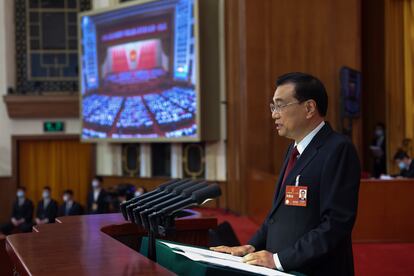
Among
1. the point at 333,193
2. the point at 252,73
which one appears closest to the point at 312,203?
the point at 333,193

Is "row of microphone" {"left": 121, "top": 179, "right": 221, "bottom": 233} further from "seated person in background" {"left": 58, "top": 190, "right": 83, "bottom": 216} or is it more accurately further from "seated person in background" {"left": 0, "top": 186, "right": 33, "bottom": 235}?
"seated person in background" {"left": 0, "top": 186, "right": 33, "bottom": 235}

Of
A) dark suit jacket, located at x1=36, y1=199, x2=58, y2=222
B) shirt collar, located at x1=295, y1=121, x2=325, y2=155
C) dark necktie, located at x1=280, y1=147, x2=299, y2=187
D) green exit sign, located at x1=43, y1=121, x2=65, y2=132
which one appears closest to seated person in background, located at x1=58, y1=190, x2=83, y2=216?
dark suit jacket, located at x1=36, y1=199, x2=58, y2=222

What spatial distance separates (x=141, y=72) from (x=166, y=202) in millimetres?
8973

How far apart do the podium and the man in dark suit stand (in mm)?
385

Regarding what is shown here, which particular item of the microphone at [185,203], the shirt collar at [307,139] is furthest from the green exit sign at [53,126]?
the microphone at [185,203]

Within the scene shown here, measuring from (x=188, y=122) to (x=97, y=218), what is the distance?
6.90 m

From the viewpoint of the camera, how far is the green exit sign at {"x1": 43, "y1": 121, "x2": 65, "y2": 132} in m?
12.8

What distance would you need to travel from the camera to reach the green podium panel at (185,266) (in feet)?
5.92

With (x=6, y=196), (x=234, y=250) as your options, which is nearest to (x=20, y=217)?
(x=6, y=196)

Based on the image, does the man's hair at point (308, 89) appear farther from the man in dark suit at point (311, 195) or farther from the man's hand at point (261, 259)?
the man's hand at point (261, 259)

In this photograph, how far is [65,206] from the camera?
10.7 metres

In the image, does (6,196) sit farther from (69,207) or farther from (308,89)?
(308,89)

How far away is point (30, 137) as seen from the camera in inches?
503

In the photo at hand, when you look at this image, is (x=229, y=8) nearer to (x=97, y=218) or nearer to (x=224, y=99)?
(x=224, y=99)
